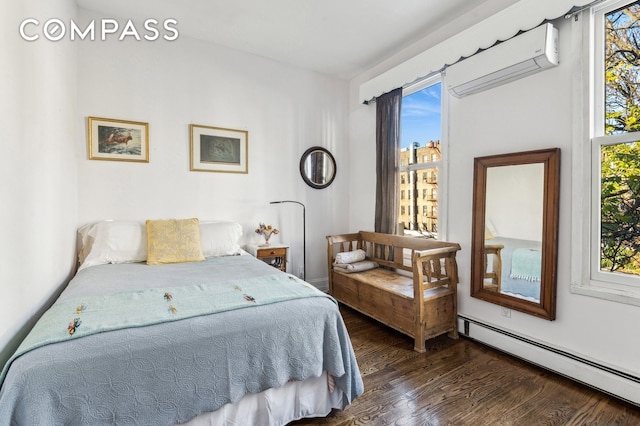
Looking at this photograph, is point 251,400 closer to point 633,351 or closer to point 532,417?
point 532,417

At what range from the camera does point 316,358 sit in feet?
5.31

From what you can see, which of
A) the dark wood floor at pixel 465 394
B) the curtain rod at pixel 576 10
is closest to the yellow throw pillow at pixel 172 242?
the dark wood floor at pixel 465 394

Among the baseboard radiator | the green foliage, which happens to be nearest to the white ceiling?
the green foliage

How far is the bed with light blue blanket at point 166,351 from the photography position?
3.61 feet

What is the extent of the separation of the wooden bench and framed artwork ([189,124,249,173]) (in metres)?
1.42

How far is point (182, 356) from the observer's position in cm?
130

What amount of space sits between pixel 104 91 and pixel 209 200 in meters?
1.36

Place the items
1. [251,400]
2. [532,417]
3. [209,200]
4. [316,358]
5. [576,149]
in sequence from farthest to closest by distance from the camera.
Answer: [209,200] < [576,149] < [532,417] < [316,358] < [251,400]

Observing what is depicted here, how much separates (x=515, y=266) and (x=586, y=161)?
0.89m

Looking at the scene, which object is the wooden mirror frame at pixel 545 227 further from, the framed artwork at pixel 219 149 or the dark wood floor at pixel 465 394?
the framed artwork at pixel 219 149

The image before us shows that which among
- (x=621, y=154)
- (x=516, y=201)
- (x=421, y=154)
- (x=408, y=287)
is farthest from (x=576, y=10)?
(x=408, y=287)

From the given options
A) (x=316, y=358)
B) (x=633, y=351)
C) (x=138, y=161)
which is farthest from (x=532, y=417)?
(x=138, y=161)

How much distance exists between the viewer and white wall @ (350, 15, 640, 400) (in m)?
1.95

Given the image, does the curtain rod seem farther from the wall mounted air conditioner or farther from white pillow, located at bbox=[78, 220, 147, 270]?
white pillow, located at bbox=[78, 220, 147, 270]
